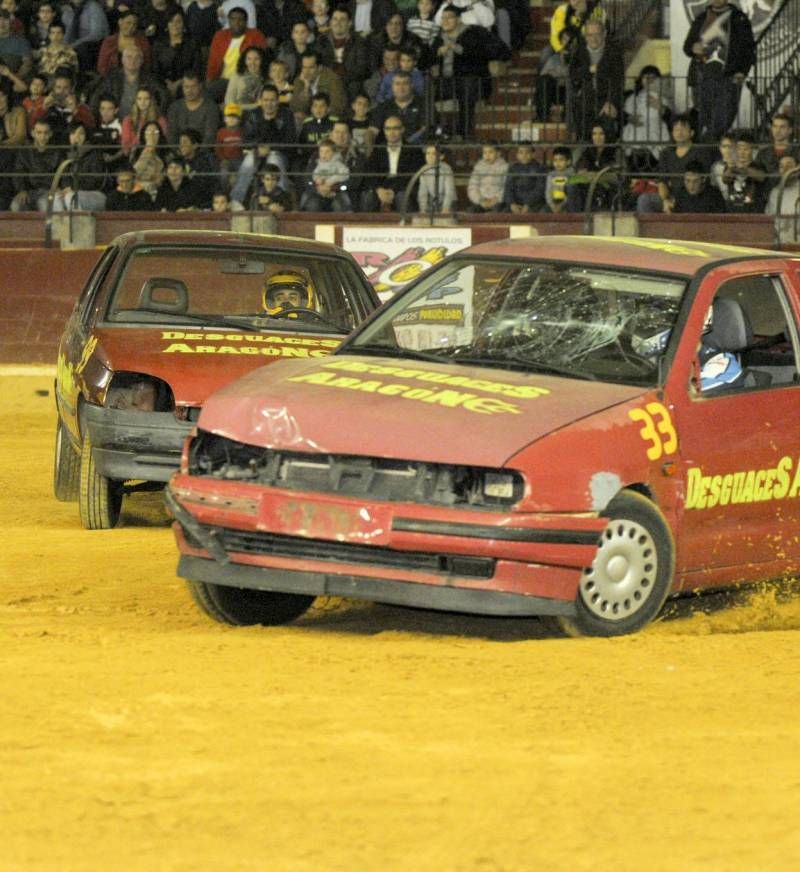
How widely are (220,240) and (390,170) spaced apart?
807cm

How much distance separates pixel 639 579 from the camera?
7199mm

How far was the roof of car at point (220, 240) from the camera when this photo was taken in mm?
10867

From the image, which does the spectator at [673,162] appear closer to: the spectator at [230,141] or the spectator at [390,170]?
the spectator at [390,170]

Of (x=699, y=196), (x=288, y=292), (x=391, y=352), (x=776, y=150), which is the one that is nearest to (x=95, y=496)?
(x=288, y=292)

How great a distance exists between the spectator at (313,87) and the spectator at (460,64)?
1103mm

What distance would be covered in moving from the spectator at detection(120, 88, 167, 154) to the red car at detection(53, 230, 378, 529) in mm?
8933

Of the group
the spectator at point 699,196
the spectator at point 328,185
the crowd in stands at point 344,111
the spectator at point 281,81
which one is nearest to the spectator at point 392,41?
the crowd in stands at point 344,111

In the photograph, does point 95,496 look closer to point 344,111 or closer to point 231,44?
point 344,111

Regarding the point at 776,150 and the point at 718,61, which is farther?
the point at 718,61

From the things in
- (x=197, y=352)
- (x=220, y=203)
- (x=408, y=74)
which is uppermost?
(x=408, y=74)

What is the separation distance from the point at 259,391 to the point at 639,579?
151 centimetres

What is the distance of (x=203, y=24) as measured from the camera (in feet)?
71.2

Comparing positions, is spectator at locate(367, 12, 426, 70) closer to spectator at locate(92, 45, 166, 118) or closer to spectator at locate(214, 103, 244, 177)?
spectator at locate(214, 103, 244, 177)

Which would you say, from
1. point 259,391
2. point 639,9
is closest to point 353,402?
point 259,391
